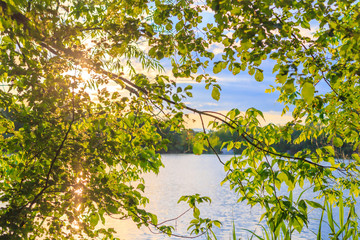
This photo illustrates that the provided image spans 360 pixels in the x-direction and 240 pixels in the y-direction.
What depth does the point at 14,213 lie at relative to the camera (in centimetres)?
331

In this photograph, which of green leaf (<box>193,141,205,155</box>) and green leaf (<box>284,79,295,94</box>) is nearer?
green leaf (<box>284,79,295,94</box>)

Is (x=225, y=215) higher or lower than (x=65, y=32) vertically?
lower

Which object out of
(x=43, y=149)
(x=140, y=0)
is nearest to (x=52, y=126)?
(x=43, y=149)

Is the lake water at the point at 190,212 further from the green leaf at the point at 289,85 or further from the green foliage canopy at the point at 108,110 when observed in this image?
the green leaf at the point at 289,85

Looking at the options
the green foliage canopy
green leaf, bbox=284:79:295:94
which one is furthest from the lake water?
green leaf, bbox=284:79:295:94

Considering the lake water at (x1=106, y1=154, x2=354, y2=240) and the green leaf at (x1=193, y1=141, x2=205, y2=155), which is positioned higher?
the green leaf at (x1=193, y1=141, x2=205, y2=155)

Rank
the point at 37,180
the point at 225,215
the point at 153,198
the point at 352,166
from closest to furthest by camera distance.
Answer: the point at 37,180 < the point at 352,166 < the point at 225,215 < the point at 153,198

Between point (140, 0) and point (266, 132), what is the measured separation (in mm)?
1978

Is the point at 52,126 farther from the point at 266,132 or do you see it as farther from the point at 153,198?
the point at 153,198

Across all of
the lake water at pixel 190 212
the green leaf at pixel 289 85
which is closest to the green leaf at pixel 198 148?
the green leaf at pixel 289 85

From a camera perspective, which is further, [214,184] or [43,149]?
[214,184]

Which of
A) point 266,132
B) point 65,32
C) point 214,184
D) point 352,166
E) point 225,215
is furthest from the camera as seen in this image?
point 214,184

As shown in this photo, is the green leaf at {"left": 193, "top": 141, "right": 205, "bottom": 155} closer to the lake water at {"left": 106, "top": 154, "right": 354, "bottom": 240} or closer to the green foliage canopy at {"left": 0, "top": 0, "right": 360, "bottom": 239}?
the green foliage canopy at {"left": 0, "top": 0, "right": 360, "bottom": 239}

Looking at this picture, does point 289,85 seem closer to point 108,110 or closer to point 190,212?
point 108,110
